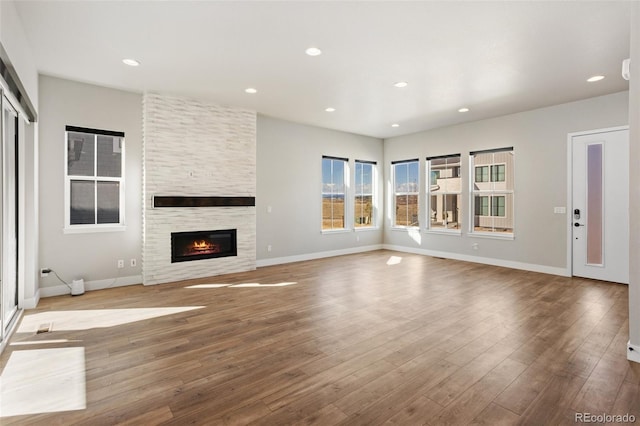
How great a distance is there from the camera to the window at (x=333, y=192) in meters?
7.59

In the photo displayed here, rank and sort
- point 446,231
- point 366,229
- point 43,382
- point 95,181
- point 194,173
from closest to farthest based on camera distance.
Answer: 1. point 43,382
2. point 95,181
3. point 194,173
4. point 446,231
5. point 366,229

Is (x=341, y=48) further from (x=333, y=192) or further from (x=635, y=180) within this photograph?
(x=333, y=192)

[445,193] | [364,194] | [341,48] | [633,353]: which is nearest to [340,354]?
[633,353]

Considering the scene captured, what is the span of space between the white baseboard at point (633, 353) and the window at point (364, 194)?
589 centimetres

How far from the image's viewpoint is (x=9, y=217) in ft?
11.5

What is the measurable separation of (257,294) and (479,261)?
477cm

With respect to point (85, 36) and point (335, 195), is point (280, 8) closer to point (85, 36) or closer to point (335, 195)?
point (85, 36)

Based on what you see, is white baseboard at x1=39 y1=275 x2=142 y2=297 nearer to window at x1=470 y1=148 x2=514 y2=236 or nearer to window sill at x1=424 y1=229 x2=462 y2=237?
window sill at x1=424 y1=229 x2=462 y2=237

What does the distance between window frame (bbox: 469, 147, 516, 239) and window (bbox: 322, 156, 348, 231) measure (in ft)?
9.45

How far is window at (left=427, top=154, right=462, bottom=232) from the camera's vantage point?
7.22 meters

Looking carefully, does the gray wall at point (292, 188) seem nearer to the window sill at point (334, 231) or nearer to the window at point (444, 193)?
the window sill at point (334, 231)

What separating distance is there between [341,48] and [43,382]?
3936mm

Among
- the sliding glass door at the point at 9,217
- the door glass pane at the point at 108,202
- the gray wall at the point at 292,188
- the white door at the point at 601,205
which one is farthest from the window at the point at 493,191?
the sliding glass door at the point at 9,217

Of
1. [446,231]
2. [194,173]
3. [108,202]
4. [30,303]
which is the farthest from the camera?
[446,231]
